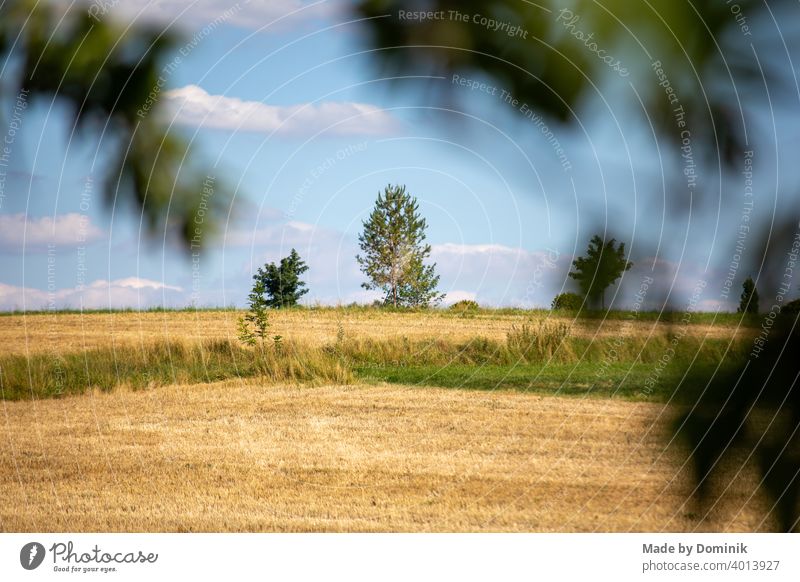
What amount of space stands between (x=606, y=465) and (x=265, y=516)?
4.98 feet

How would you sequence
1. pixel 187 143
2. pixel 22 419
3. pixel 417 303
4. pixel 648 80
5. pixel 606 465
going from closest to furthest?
1. pixel 648 80
2. pixel 187 143
3. pixel 417 303
4. pixel 606 465
5. pixel 22 419

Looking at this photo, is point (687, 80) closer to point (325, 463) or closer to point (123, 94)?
point (123, 94)

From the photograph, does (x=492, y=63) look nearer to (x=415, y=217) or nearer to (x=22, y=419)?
(x=415, y=217)

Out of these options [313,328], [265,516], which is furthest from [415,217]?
[313,328]

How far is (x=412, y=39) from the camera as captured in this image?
1122 millimetres

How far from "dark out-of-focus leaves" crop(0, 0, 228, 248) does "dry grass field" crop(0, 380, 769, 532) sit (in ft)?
5.87

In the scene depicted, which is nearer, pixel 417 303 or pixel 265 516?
pixel 417 303

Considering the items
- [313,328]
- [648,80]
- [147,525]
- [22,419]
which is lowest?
[147,525]

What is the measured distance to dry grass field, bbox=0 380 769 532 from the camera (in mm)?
3389

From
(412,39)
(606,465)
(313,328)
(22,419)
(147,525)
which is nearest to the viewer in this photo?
(412,39)

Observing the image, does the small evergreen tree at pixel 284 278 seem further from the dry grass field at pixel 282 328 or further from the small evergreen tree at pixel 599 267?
the small evergreen tree at pixel 599 267

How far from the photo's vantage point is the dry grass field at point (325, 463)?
3.39m
